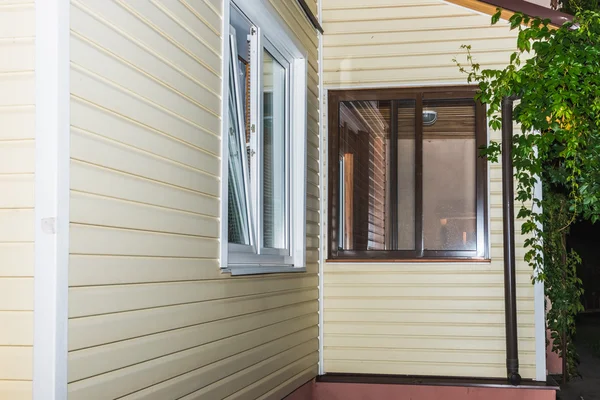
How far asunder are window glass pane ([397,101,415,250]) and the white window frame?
100cm

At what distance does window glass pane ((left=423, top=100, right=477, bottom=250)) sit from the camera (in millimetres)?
6301

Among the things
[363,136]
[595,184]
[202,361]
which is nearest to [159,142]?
[202,361]

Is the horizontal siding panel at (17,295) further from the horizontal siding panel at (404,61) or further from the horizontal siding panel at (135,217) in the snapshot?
the horizontal siding panel at (404,61)

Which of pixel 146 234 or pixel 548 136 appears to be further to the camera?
pixel 548 136

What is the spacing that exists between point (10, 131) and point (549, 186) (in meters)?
5.50

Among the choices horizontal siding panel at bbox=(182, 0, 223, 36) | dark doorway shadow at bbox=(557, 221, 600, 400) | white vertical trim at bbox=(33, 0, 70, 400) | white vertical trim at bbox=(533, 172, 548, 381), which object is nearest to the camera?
white vertical trim at bbox=(33, 0, 70, 400)

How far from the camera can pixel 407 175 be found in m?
6.41

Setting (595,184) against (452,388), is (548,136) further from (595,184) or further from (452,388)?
(452,388)

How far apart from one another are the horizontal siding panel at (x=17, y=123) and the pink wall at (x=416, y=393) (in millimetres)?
4172

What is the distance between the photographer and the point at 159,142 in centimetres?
328

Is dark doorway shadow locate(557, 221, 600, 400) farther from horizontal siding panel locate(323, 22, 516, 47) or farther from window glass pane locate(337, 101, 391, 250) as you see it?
horizontal siding panel locate(323, 22, 516, 47)

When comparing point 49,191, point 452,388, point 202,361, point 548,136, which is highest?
point 548,136

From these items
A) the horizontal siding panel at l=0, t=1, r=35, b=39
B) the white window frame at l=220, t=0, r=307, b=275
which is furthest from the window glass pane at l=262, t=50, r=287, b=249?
the horizontal siding panel at l=0, t=1, r=35, b=39

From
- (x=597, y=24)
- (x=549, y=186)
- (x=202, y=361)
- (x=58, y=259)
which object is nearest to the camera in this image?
(x=58, y=259)
